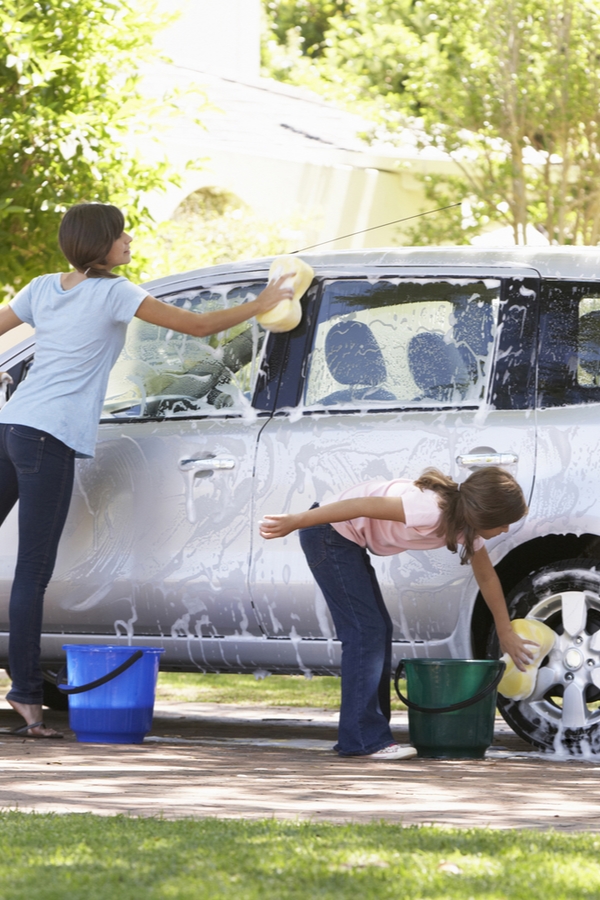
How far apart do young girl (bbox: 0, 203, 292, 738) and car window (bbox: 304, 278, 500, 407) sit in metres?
0.28

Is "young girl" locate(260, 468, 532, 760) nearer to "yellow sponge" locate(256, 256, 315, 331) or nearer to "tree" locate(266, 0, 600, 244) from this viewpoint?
"yellow sponge" locate(256, 256, 315, 331)

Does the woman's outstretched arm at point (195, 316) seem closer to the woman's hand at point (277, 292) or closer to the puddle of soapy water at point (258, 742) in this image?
the woman's hand at point (277, 292)

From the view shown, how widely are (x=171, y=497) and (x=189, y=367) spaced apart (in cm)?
52

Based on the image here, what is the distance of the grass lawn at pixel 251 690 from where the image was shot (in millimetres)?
8078

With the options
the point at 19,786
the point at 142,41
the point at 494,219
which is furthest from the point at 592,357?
the point at 494,219

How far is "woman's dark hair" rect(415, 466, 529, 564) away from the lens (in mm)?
4781

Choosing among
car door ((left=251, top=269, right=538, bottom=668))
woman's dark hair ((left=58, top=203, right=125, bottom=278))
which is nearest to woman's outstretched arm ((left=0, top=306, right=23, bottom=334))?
woman's dark hair ((left=58, top=203, right=125, bottom=278))

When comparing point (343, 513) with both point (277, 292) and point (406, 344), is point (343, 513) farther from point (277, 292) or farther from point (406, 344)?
point (277, 292)

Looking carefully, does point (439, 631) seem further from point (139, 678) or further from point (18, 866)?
point (18, 866)

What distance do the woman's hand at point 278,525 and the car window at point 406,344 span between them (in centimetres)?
69

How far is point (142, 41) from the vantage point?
8.46 m

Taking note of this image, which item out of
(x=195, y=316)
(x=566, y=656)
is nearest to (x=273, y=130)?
(x=195, y=316)

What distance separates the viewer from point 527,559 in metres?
5.27

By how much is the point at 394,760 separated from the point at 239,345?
5.48ft
